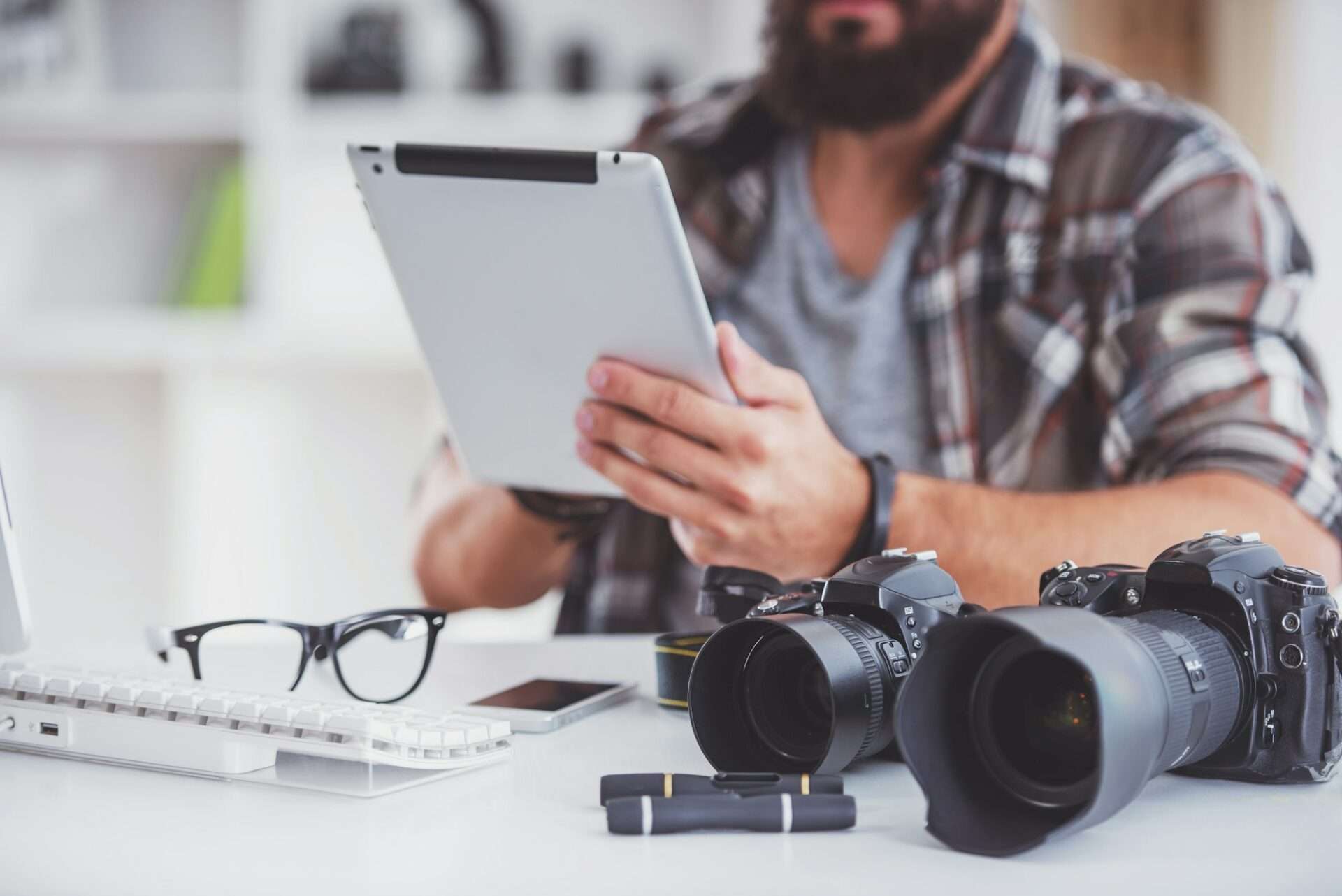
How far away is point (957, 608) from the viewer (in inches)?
24.8

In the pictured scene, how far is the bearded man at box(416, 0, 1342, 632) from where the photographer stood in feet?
3.19

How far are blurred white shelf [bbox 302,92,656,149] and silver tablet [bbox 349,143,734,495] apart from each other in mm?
1379

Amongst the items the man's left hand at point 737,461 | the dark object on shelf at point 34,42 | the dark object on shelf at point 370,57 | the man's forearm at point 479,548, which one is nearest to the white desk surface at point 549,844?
the man's left hand at point 737,461

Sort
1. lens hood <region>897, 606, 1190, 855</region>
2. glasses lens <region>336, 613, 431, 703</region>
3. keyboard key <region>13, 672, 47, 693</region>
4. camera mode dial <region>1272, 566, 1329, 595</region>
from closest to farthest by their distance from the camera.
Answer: lens hood <region>897, 606, 1190, 855</region>, camera mode dial <region>1272, 566, 1329, 595</region>, keyboard key <region>13, 672, 47, 693</region>, glasses lens <region>336, 613, 431, 703</region>

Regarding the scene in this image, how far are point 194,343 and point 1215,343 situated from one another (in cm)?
174

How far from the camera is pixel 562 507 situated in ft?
3.94

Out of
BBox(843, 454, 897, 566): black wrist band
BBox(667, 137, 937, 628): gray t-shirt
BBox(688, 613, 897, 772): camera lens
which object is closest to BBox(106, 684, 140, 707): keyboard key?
BBox(688, 613, 897, 772): camera lens

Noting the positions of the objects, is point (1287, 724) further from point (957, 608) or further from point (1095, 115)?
point (1095, 115)

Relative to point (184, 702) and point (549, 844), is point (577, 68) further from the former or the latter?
point (549, 844)

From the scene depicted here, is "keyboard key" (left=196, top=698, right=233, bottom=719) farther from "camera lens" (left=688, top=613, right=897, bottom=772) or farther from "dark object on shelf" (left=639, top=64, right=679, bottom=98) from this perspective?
"dark object on shelf" (left=639, top=64, right=679, bottom=98)

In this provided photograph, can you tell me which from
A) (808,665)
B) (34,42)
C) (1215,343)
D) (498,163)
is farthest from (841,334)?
(34,42)

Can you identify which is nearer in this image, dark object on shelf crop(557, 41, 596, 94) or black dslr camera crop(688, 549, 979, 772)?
black dslr camera crop(688, 549, 979, 772)

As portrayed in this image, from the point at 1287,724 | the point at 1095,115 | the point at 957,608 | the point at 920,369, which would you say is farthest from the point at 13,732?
the point at 1095,115

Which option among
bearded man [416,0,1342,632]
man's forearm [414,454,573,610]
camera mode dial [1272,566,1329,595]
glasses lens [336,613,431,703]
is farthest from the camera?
man's forearm [414,454,573,610]
